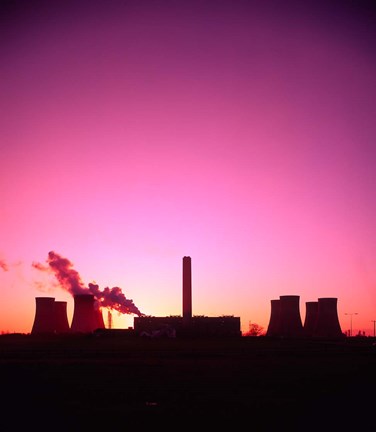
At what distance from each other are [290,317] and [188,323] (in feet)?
40.8

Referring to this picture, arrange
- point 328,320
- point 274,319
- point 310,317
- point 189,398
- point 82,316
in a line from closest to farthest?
point 189,398 → point 328,320 → point 82,316 → point 274,319 → point 310,317

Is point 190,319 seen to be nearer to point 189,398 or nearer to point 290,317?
point 290,317

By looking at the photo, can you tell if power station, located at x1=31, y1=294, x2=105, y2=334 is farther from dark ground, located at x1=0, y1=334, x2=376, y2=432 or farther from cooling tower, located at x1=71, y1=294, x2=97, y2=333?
dark ground, located at x1=0, y1=334, x2=376, y2=432

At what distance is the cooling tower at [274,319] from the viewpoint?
65375mm

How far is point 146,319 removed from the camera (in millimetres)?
73812

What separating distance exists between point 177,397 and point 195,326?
56.5 meters

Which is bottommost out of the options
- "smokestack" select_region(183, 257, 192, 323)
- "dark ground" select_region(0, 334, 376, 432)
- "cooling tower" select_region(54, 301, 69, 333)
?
"dark ground" select_region(0, 334, 376, 432)

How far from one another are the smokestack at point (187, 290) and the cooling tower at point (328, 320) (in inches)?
554

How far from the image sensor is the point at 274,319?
220ft

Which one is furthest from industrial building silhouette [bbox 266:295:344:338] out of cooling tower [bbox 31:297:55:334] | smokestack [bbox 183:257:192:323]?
cooling tower [bbox 31:297:55:334]

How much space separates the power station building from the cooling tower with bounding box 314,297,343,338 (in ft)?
36.0

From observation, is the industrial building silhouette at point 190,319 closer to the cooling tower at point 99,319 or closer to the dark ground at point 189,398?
the cooling tower at point 99,319

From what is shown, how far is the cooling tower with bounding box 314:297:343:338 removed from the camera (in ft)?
200

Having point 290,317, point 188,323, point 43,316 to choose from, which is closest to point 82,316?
point 43,316
